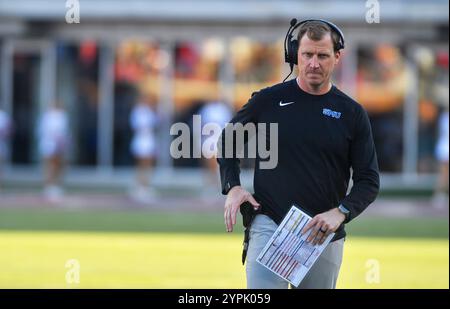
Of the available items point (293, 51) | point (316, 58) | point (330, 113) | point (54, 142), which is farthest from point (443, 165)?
point (316, 58)

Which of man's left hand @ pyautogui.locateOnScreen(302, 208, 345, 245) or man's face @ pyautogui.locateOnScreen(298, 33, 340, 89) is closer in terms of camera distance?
man's left hand @ pyautogui.locateOnScreen(302, 208, 345, 245)

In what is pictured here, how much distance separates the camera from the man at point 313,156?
568 cm

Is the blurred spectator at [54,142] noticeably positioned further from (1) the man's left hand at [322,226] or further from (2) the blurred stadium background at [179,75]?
(1) the man's left hand at [322,226]

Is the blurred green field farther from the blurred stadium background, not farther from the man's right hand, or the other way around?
the blurred stadium background

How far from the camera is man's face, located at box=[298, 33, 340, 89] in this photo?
222 inches

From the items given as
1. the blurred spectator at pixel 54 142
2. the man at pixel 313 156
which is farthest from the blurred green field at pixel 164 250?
the man at pixel 313 156

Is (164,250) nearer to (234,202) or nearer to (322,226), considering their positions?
(234,202)

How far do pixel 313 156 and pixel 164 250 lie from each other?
25.2ft

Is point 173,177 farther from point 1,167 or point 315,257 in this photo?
point 315,257

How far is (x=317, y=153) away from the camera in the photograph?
5.71m

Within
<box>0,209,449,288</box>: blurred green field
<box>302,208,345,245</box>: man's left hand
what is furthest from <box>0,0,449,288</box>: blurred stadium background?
<box>302,208,345,245</box>: man's left hand

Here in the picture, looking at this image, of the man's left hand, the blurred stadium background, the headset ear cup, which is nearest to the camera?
the man's left hand

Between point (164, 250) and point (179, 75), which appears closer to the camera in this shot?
point (164, 250)
